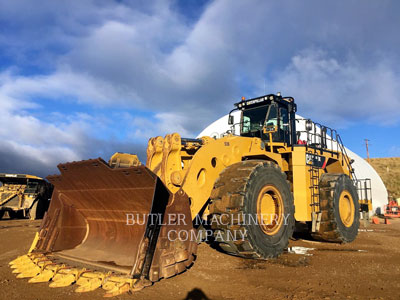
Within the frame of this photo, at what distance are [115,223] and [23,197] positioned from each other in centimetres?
1572

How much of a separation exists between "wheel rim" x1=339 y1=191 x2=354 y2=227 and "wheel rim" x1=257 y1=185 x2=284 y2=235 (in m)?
3.09

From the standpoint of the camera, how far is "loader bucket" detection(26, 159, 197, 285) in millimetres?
4152

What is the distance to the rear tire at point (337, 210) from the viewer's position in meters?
7.66

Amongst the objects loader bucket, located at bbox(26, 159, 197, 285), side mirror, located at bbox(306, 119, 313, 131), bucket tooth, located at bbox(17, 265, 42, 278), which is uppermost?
side mirror, located at bbox(306, 119, 313, 131)

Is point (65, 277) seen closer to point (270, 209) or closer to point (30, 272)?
point (30, 272)

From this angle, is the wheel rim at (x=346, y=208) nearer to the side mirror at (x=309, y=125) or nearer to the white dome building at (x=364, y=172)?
the side mirror at (x=309, y=125)

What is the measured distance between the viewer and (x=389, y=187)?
132ft

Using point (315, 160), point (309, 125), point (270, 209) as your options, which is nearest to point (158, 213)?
point (270, 209)

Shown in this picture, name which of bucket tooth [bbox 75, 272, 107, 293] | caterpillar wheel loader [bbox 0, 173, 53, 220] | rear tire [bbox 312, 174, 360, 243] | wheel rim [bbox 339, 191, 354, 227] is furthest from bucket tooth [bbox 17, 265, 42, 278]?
caterpillar wheel loader [bbox 0, 173, 53, 220]

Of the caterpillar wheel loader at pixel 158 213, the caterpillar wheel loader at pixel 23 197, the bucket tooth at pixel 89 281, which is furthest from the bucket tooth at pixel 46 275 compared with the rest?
the caterpillar wheel loader at pixel 23 197

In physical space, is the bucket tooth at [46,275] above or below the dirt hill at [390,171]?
below

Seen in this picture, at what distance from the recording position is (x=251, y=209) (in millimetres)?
Result: 5219

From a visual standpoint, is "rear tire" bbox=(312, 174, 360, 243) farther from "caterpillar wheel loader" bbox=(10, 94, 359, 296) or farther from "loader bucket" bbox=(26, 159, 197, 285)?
"loader bucket" bbox=(26, 159, 197, 285)

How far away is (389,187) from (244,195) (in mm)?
42776
